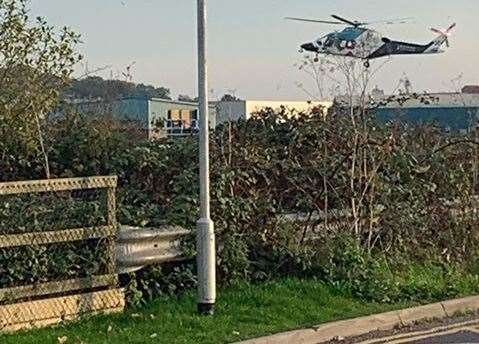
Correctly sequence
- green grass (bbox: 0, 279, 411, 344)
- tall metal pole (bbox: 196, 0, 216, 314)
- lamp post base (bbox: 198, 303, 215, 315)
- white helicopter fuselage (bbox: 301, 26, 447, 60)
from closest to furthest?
1. green grass (bbox: 0, 279, 411, 344)
2. tall metal pole (bbox: 196, 0, 216, 314)
3. lamp post base (bbox: 198, 303, 215, 315)
4. white helicopter fuselage (bbox: 301, 26, 447, 60)

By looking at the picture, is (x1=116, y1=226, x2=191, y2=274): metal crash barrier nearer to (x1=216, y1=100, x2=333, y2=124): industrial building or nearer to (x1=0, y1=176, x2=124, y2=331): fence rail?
(x1=0, y1=176, x2=124, y2=331): fence rail

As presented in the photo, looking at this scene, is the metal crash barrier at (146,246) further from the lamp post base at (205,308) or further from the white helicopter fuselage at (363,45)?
the white helicopter fuselage at (363,45)

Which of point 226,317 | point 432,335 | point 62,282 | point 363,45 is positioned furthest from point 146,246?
point 363,45

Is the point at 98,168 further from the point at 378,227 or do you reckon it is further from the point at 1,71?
the point at 378,227

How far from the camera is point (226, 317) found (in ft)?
26.9

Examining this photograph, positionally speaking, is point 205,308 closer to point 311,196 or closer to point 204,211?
point 204,211

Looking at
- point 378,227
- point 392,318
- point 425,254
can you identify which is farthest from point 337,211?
point 392,318

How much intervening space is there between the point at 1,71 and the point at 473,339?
5.80 meters

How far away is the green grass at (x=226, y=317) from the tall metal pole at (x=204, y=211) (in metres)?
0.20

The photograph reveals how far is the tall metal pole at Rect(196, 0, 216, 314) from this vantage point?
26.4 ft

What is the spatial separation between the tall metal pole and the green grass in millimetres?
202

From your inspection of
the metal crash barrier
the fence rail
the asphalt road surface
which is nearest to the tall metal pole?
the metal crash barrier

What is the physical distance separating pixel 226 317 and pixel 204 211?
3.24 ft

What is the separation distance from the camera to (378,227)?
10617 mm
